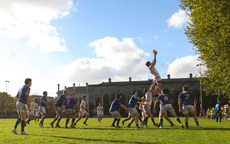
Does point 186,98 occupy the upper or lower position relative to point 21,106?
upper

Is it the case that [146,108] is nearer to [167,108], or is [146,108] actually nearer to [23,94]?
[167,108]

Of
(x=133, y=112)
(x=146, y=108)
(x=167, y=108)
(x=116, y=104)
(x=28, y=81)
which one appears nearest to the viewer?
(x=28, y=81)

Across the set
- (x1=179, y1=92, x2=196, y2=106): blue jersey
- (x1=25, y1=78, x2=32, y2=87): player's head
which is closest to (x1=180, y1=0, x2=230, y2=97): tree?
(x1=179, y1=92, x2=196, y2=106): blue jersey

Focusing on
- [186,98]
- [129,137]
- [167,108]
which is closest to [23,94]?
[129,137]

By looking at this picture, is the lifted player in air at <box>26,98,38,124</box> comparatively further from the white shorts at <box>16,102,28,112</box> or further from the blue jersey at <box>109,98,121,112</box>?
the white shorts at <box>16,102,28,112</box>

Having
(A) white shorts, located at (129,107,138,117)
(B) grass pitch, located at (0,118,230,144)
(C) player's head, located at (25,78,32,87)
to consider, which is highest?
(C) player's head, located at (25,78,32,87)

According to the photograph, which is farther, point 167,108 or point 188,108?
point 167,108

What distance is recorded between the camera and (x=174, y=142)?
23.0 feet

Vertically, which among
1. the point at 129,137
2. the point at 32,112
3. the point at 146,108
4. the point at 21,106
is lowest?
the point at 129,137

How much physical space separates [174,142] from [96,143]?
2145 mm

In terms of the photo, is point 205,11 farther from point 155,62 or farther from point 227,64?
point 155,62

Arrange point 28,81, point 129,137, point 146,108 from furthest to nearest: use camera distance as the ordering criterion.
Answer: point 146,108
point 28,81
point 129,137

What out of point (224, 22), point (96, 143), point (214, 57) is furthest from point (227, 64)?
point (96, 143)

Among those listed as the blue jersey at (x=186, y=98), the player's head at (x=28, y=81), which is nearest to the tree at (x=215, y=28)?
the blue jersey at (x=186, y=98)
